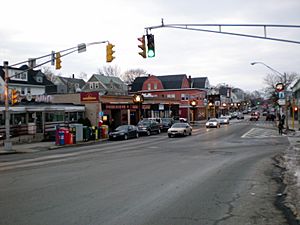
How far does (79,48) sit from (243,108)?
177516 mm

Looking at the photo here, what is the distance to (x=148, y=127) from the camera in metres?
39.7

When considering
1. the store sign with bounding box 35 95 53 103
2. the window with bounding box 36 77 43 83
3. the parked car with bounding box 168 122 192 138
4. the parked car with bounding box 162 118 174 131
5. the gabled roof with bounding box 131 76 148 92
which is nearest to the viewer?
the parked car with bounding box 168 122 192 138

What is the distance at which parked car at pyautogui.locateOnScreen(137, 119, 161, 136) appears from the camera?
39.2 meters

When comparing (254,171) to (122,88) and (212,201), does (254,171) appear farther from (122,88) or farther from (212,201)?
(122,88)

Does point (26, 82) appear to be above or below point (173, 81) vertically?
below

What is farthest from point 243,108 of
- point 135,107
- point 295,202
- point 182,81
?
point 295,202

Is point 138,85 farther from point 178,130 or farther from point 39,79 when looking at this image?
point 178,130

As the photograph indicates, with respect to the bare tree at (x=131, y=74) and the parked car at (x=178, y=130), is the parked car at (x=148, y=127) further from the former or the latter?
the bare tree at (x=131, y=74)

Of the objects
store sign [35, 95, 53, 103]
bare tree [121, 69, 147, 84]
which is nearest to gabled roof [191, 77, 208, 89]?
bare tree [121, 69, 147, 84]

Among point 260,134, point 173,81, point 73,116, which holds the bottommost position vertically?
point 260,134

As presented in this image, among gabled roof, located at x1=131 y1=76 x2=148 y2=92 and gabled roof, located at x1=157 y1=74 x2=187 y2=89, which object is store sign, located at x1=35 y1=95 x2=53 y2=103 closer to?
gabled roof, located at x1=157 y1=74 x2=187 y2=89

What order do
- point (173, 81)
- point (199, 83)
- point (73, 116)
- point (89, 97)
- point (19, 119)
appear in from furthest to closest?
point (199, 83), point (173, 81), point (89, 97), point (73, 116), point (19, 119)

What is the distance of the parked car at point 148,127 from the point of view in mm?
39250

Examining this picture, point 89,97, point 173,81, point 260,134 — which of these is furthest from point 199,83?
point 260,134
